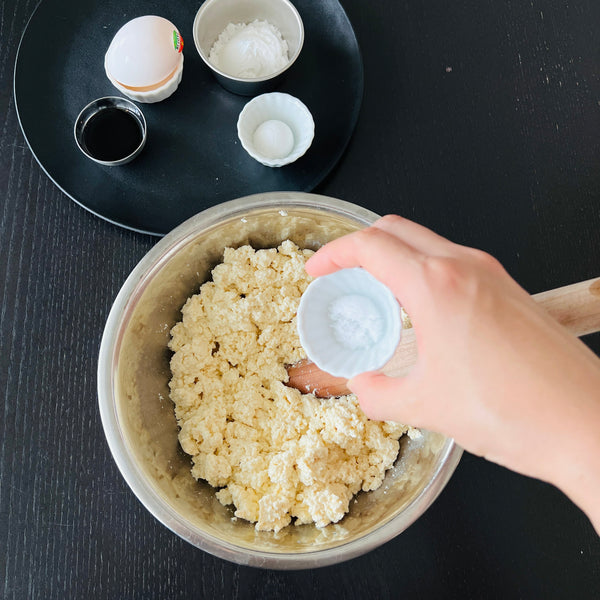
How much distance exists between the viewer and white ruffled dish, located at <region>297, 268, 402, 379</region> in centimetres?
90

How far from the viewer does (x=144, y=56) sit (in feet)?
3.84

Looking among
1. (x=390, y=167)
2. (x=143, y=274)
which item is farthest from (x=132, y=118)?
(x=390, y=167)

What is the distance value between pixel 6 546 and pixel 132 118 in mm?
901

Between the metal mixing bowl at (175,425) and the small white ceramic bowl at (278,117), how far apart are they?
180 mm

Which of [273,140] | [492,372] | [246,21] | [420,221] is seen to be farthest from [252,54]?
[492,372]

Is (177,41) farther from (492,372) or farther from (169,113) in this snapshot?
(492,372)

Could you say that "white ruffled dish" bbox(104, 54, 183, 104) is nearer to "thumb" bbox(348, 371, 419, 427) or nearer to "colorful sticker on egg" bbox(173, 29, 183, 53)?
"colorful sticker on egg" bbox(173, 29, 183, 53)

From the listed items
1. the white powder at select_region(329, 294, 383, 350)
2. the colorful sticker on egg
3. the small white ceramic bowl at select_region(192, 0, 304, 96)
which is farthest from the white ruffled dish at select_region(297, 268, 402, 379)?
the colorful sticker on egg

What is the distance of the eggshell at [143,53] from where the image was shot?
3.86ft

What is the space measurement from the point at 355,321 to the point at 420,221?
0.44 m

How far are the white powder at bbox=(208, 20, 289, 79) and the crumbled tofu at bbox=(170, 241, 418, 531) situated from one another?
0.43 meters

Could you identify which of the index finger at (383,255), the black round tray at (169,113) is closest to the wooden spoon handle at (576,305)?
the index finger at (383,255)

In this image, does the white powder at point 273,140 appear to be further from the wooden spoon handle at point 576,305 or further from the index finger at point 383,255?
the wooden spoon handle at point 576,305

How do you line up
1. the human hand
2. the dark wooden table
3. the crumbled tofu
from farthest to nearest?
the dark wooden table
the crumbled tofu
the human hand
